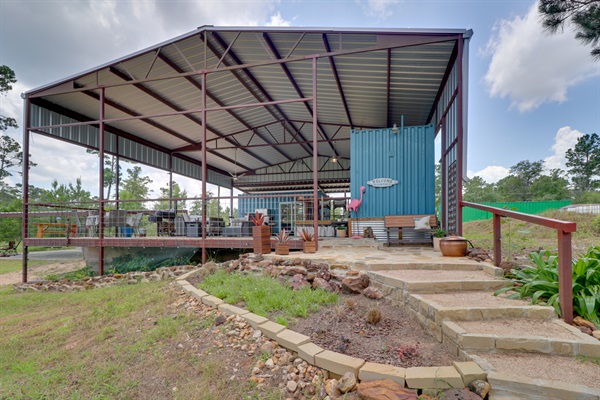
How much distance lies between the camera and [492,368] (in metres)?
1.85

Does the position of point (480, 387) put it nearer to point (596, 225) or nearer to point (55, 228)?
point (596, 225)

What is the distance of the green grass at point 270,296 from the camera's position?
2.97 metres

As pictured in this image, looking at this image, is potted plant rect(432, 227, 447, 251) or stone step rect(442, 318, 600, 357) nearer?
stone step rect(442, 318, 600, 357)

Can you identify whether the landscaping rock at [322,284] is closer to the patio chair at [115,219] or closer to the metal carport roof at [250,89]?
the metal carport roof at [250,89]

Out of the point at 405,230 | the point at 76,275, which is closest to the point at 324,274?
the point at 405,230

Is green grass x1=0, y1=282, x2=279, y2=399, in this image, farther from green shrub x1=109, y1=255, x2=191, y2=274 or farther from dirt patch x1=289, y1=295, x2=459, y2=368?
green shrub x1=109, y1=255, x2=191, y2=274

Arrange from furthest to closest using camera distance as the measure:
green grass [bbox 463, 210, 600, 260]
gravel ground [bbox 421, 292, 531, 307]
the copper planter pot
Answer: green grass [bbox 463, 210, 600, 260] → the copper planter pot → gravel ground [bbox 421, 292, 531, 307]

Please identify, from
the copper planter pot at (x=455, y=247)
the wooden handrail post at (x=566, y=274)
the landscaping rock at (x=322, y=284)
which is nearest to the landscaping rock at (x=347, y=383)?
the landscaping rock at (x=322, y=284)

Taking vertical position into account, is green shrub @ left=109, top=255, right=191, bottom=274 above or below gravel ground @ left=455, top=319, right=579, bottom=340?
below

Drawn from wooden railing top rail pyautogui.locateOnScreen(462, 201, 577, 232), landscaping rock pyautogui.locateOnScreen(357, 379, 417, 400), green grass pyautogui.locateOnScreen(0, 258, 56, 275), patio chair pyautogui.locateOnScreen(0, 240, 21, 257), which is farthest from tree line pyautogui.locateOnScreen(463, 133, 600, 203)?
patio chair pyautogui.locateOnScreen(0, 240, 21, 257)

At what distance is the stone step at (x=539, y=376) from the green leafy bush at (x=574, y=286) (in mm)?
680

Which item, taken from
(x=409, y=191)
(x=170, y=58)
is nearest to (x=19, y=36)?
(x=170, y=58)

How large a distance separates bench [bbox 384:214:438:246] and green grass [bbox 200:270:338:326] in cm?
355

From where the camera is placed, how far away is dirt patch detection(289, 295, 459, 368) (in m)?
2.14
